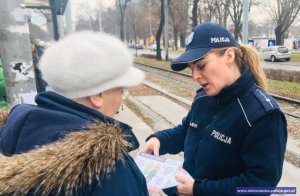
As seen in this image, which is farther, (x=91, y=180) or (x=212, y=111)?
(x=212, y=111)

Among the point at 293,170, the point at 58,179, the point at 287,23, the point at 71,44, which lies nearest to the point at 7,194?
the point at 58,179

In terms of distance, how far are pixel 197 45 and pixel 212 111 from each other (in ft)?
1.39

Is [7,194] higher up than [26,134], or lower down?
lower down

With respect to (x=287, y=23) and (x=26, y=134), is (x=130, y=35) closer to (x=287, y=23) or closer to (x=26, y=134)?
(x=287, y=23)

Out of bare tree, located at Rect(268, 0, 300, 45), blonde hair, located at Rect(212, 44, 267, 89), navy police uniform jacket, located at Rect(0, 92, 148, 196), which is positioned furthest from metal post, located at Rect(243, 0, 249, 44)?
bare tree, located at Rect(268, 0, 300, 45)

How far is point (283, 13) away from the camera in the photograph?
4647 cm

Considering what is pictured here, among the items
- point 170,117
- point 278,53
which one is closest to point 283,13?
point 278,53

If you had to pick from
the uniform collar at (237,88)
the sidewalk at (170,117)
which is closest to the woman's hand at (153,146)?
the uniform collar at (237,88)

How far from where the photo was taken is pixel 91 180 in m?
1.22

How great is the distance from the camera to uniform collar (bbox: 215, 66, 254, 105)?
79.5 inches

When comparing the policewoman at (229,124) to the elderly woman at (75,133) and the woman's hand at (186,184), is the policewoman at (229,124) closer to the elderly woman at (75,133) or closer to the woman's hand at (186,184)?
the woman's hand at (186,184)

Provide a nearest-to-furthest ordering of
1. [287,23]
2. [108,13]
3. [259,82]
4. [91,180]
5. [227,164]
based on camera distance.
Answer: [91,180] < [227,164] < [259,82] < [287,23] < [108,13]

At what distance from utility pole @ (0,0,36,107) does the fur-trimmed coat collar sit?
255cm

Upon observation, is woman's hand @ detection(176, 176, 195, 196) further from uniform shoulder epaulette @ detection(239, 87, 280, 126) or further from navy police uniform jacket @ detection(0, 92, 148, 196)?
navy police uniform jacket @ detection(0, 92, 148, 196)
